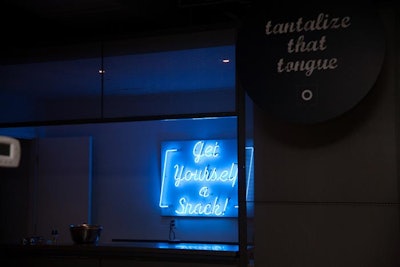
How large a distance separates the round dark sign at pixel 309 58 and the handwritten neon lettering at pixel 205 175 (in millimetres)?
2465

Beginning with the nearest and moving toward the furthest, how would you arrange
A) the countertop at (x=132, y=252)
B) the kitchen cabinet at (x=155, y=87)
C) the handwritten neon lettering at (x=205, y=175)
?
the countertop at (x=132, y=252) < the kitchen cabinet at (x=155, y=87) < the handwritten neon lettering at (x=205, y=175)

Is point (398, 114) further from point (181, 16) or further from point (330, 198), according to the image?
point (181, 16)

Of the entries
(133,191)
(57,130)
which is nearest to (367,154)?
(133,191)

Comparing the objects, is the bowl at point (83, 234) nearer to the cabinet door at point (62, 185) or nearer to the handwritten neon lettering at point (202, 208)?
the handwritten neon lettering at point (202, 208)

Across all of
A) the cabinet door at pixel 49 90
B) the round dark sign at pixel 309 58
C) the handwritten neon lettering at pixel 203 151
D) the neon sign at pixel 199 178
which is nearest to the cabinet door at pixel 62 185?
the neon sign at pixel 199 178

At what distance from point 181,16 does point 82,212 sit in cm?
303

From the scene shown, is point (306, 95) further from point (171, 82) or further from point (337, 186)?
point (171, 82)

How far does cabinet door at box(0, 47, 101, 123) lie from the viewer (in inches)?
198

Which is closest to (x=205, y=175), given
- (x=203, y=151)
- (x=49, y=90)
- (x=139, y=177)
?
(x=203, y=151)

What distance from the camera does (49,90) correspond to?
18.8ft

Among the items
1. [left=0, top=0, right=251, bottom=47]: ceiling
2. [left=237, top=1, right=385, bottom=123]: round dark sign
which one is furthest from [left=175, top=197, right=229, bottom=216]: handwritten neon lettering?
[left=237, top=1, right=385, bottom=123]: round dark sign

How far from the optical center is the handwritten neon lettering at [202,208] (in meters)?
6.35

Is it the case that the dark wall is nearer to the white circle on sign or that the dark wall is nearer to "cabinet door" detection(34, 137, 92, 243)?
the white circle on sign

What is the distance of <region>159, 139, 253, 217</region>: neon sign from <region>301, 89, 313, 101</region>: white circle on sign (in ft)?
8.49
